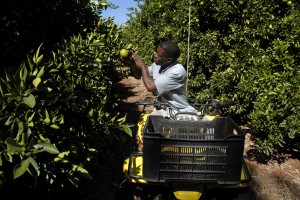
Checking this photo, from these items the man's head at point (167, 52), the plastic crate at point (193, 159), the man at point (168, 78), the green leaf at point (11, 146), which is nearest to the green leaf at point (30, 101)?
the green leaf at point (11, 146)

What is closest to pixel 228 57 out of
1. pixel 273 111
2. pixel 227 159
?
pixel 273 111

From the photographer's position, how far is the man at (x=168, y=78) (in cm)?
343

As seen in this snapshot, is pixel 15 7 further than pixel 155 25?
No

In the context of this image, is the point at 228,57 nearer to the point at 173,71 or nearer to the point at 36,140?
the point at 173,71

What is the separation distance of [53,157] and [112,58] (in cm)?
207

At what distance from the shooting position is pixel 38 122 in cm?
186

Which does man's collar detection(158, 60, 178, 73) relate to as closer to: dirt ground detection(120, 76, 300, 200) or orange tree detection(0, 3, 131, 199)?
orange tree detection(0, 3, 131, 199)

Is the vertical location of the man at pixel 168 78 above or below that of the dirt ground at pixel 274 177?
above

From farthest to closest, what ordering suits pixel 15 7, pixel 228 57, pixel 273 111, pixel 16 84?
pixel 228 57
pixel 273 111
pixel 15 7
pixel 16 84

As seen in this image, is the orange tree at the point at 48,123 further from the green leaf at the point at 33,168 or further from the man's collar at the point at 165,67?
the man's collar at the point at 165,67

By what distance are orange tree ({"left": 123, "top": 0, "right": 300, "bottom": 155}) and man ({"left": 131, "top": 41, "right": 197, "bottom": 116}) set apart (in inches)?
31.6

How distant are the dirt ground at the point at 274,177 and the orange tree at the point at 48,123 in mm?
2501

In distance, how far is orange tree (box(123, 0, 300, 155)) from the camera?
4680mm

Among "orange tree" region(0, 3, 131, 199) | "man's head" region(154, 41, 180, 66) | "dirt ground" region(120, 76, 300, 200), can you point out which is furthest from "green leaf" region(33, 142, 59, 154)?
"dirt ground" region(120, 76, 300, 200)
